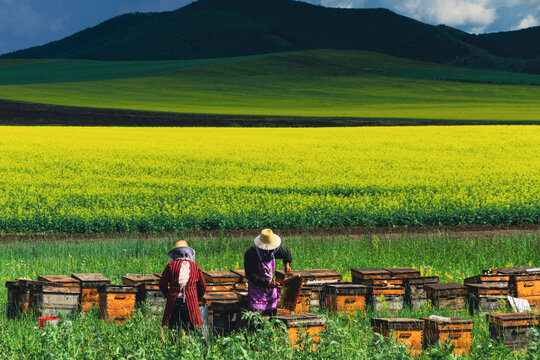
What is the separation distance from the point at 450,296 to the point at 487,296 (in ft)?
1.73

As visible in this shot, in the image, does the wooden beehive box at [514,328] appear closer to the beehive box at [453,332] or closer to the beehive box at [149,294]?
the beehive box at [453,332]

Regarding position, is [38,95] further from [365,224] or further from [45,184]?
[365,224]

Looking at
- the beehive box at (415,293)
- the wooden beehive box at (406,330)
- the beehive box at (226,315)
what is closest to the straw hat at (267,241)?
the beehive box at (226,315)

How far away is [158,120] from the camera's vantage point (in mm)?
53125

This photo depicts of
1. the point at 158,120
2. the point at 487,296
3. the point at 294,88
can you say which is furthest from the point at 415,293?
the point at 294,88

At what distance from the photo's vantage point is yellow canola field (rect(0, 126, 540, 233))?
20.5m

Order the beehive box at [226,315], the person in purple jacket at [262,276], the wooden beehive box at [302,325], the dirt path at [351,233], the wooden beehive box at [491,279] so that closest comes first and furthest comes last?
the wooden beehive box at [302,325]
the person in purple jacket at [262,276]
the beehive box at [226,315]
the wooden beehive box at [491,279]
the dirt path at [351,233]

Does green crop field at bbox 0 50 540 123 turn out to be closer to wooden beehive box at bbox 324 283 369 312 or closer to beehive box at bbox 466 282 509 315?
beehive box at bbox 466 282 509 315

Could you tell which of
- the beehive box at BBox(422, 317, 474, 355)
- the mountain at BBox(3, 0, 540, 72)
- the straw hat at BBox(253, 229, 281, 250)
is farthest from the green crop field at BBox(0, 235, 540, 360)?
the mountain at BBox(3, 0, 540, 72)

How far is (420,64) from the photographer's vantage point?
407 feet

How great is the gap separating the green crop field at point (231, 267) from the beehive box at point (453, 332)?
32cm

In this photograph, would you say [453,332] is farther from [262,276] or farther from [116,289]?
[116,289]

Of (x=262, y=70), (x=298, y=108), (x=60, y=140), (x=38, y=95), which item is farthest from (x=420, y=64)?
(x=60, y=140)

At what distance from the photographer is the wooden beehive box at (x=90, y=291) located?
9711 millimetres
